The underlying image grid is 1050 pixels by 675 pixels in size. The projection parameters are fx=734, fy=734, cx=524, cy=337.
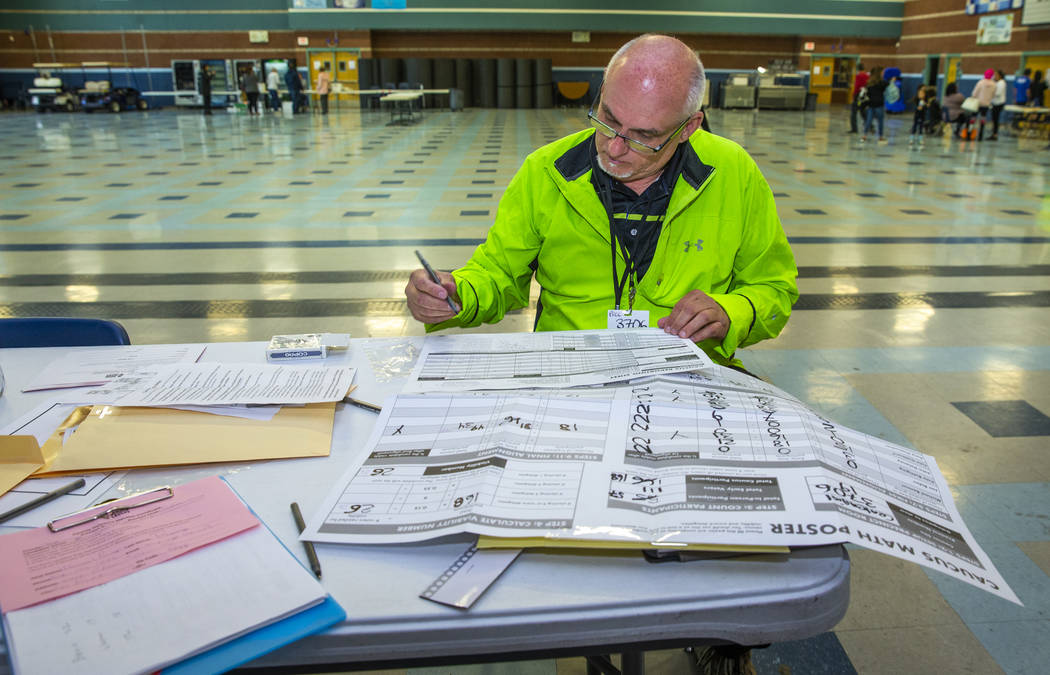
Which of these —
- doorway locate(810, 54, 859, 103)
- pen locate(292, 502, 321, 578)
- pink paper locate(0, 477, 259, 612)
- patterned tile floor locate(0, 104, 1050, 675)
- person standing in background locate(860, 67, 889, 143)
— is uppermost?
doorway locate(810, 54, 859, 103)

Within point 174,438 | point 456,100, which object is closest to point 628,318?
point 174,438

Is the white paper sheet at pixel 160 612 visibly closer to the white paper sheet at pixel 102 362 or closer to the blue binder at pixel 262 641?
the blue binder at pixel 262 641

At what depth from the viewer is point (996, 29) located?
18766 mm

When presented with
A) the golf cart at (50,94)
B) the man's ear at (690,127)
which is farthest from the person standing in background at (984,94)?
the golf cart at (50,94)

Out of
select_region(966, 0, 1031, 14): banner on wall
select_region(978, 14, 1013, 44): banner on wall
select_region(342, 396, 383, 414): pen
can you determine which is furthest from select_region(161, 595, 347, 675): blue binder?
select_region(978, 14, 1013, 44): banner on wall

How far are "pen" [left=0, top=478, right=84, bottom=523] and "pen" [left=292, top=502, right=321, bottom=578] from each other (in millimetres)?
292

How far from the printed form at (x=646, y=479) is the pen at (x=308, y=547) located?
0.05 ft

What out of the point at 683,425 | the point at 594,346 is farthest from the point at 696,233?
the point at 683,425

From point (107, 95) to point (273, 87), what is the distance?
4912 millimetres

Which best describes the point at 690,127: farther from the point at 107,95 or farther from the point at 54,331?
the point at 107,95

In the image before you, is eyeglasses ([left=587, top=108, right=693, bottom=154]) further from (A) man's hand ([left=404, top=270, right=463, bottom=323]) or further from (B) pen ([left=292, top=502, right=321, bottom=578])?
(B) pen ([left=292, top=502, right=321, bottom=578])

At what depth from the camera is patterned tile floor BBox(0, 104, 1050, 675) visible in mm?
1716

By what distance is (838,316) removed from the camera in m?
3.80

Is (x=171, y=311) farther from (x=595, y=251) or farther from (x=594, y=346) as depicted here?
(x=594, y=346)
